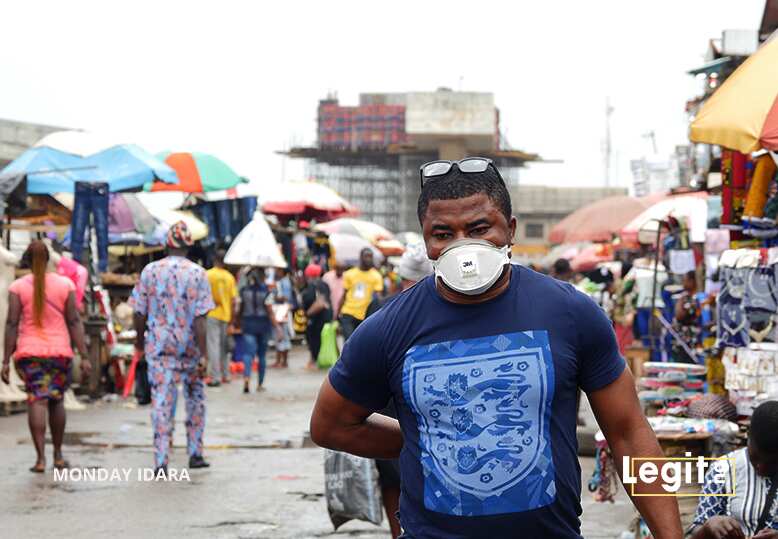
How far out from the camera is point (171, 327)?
9.48m

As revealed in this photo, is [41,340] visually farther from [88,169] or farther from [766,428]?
[88,169]

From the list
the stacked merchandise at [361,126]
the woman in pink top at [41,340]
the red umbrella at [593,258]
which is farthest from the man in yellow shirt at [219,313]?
the stacked merchandise at [361,126]

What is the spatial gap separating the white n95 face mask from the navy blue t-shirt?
85 mm

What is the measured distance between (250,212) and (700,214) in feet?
35.7

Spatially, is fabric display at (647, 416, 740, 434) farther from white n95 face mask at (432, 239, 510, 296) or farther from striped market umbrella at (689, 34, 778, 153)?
white n95 face mask at (432, 239, 510, 296)

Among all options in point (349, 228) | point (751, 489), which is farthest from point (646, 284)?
point (349, 228)

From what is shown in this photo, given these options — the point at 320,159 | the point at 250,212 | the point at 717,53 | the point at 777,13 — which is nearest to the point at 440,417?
the point at 777,13

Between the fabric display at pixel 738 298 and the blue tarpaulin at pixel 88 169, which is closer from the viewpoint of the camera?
the fabric display at pixel 738 298

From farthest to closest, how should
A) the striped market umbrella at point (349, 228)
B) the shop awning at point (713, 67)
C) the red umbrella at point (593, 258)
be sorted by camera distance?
the striped market umbrella at point (349, 228) → the red umbrella at point (593, 258) → the shop awning at point (713, 67)

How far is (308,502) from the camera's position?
8.52 meters

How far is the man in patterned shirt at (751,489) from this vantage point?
15.3 feet

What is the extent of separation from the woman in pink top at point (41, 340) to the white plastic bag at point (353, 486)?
3601mm

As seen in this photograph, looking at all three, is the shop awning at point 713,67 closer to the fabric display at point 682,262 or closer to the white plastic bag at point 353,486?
the fabric display at point 682,262

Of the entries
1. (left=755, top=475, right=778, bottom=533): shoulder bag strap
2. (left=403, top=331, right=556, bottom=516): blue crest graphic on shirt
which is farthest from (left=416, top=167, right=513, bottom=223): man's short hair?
(left=755, top=475, right=778, bottom=533): shoulder bag strap
